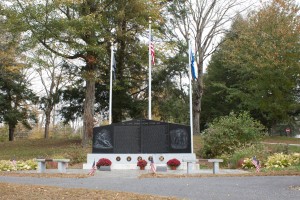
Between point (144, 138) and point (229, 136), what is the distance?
5.83m

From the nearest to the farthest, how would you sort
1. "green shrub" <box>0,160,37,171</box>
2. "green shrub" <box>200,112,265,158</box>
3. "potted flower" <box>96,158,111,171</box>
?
"green shrub" <box>0,160,37,171</box> → "potted flower" <box>96,158,111,171</box> → "green shrub" <box>200,112,265,158</box>

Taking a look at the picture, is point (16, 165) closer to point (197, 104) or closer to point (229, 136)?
point (229, 136)

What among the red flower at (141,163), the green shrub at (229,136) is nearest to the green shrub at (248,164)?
the red flower at (141,163)

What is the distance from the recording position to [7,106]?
117ft

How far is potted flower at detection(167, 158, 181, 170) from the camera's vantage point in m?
18.4

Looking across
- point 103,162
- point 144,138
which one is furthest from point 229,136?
point 103,162

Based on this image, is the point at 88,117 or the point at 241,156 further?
the point at 88,117

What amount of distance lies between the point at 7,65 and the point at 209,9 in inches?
742

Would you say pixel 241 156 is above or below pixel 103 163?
above

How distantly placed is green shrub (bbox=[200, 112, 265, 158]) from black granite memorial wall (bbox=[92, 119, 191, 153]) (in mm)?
4216

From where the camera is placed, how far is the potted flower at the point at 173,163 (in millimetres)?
18406

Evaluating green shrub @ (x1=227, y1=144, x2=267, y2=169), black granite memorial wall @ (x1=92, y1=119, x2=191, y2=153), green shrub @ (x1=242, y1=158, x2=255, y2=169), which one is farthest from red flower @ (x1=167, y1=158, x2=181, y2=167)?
green shrub @ (x1=242, y1=158, x2=255, y2=169)

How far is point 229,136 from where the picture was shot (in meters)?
22.6

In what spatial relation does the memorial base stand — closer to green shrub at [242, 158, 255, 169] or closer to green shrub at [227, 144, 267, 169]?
green shrub at [227, 144, 267, 169]
